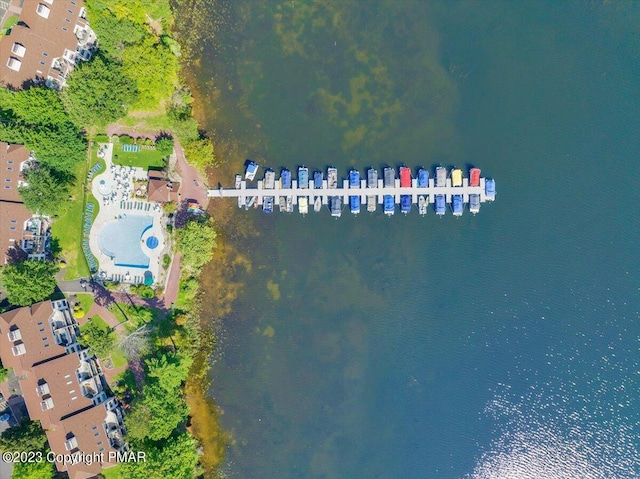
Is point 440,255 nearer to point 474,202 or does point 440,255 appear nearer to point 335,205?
point 474,202

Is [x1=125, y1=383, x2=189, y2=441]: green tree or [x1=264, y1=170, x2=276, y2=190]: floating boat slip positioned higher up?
[x1=264, y1=170, x2=276, y2=190]: floating boat slip

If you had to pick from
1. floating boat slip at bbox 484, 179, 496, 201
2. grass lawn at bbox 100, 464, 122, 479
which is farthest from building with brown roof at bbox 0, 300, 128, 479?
floating boat slip at bbox 484, 179, 496, 201

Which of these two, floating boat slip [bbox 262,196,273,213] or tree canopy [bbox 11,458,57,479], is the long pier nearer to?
floating boat slip [bbox 262,196,273,213]

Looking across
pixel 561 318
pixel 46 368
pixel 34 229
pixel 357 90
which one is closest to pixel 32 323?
pixel 46 368

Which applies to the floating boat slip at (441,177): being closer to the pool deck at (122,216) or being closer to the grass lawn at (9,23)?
the pool deck at (122,216)

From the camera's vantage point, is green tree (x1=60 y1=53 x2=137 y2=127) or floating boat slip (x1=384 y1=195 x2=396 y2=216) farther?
floating boat slip (x1=384 y1=195 x2=396 y2=216)

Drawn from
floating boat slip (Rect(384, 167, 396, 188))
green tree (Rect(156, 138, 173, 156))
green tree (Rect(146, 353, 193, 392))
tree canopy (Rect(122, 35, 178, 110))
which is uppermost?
Result: tree canopy (Rect(122, 35, 178, 110))

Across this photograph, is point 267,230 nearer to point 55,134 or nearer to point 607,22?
point 55,134

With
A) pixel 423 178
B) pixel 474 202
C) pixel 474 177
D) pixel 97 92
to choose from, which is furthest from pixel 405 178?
pixel 97 92
